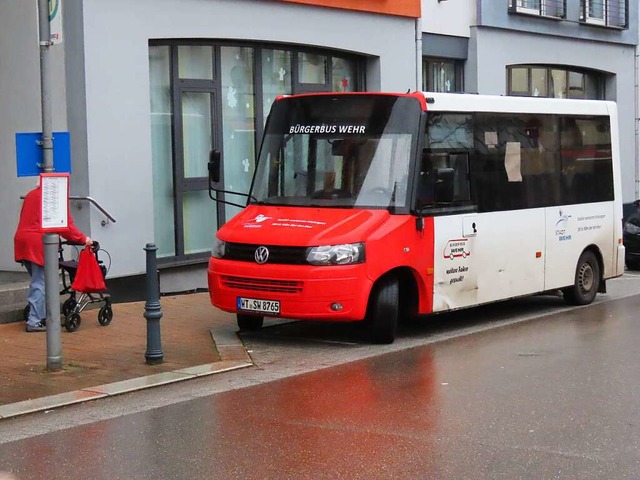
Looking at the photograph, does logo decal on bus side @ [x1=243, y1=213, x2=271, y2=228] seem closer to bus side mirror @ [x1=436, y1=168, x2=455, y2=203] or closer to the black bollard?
the black bollard

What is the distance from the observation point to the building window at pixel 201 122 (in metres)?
15.6

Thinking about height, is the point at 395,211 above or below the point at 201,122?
below

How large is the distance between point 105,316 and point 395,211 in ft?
11.7

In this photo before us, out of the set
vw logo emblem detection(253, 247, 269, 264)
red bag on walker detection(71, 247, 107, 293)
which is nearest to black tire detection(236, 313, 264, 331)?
vw logo emblem detection(253, 247, 269, 264)

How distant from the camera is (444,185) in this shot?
1175 cm

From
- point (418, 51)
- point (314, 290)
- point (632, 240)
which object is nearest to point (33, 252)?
point (314, 290)

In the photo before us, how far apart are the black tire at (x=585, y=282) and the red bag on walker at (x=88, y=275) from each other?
620 centimetres

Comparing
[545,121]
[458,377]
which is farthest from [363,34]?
[458,377]

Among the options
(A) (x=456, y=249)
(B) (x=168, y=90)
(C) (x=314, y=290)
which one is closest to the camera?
(C) (x=314, y=290)

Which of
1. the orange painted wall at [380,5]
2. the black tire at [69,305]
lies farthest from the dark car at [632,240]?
the black tire at [69,305]

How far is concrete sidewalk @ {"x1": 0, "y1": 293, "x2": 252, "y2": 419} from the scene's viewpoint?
923 centimetres

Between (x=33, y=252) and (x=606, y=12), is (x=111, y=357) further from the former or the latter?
(x=606, y=12)

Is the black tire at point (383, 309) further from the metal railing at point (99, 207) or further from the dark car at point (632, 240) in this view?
the dark car at point (632, 240)

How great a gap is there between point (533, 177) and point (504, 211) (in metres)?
0.85
